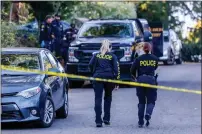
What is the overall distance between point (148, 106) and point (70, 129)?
1.58 m

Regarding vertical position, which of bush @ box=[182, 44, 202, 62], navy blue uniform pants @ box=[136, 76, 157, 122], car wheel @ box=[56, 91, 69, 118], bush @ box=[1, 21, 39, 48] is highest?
bush @ box=[1, 21, 39, 48]

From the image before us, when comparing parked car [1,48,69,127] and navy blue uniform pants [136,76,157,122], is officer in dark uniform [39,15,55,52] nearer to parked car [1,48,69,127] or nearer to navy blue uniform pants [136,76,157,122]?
parked car [1,48,69,127]

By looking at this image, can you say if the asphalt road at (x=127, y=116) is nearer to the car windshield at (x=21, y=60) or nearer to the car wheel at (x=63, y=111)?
the car wheel at (x=63, y=111)

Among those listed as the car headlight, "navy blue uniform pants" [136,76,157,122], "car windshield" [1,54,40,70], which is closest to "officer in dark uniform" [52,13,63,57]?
"car windshield" [1,54,40,70]

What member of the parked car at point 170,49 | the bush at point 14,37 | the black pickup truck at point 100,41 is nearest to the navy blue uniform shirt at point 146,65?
the black pickup truck at point 100,41

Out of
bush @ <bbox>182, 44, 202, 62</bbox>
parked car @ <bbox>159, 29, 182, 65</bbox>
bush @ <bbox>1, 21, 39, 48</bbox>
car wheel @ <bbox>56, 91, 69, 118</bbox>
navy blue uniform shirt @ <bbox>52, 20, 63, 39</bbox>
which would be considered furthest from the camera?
bush @ <bbox>182, 44, 202, 62</bbox>

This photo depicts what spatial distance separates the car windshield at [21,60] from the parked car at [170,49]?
23.6 meters

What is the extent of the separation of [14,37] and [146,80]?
32.5 ft

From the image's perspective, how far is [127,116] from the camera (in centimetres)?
1470

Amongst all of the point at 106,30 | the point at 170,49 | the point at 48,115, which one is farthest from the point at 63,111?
the point at 170,49

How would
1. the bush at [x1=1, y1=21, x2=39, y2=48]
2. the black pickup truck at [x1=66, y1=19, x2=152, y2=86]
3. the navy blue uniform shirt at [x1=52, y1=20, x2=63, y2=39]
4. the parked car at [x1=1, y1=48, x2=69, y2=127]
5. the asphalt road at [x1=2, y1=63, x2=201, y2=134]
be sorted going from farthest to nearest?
the navy blue uniform shirt at [x1=52, y1=20, x2=63, y2=39] < the black pickup truck at [x1=66, y1=19, x2=152, y2=86] < the bush at [x1=1, y1=21, x2=39, y2=48] < the asphalt road at [x1=2, y1=63, x2=201, y2=134] < the parked car at [x1=1, y1=48, x2=69, y2=127]

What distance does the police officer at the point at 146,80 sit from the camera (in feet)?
42.7

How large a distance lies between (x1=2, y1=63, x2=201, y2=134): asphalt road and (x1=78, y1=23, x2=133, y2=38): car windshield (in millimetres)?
1806

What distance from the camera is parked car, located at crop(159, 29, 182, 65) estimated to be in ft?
124
